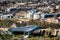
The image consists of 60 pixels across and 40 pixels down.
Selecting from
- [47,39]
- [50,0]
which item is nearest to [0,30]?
[47,39]

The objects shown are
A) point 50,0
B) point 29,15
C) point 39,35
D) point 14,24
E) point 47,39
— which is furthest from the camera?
point 50,0

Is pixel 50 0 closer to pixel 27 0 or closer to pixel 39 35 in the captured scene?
pixel 27 0

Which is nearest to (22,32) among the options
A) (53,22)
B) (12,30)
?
(12,30)

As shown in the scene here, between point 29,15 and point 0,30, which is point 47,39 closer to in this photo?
point 0,30

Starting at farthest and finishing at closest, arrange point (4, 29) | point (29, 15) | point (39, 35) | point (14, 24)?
point (29, 15)
point (14, 24)
point (4, 29)
point (39, 35)

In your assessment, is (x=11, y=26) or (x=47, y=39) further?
(x=11, y=26)

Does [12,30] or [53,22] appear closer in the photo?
[12,30]

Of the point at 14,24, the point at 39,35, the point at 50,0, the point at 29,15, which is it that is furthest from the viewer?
the point at 50,0

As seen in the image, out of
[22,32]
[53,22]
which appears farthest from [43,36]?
[53,22]

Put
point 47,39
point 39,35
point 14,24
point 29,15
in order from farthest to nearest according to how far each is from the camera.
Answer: point 29,15
point 14,24
point 39,35
point 47,39
